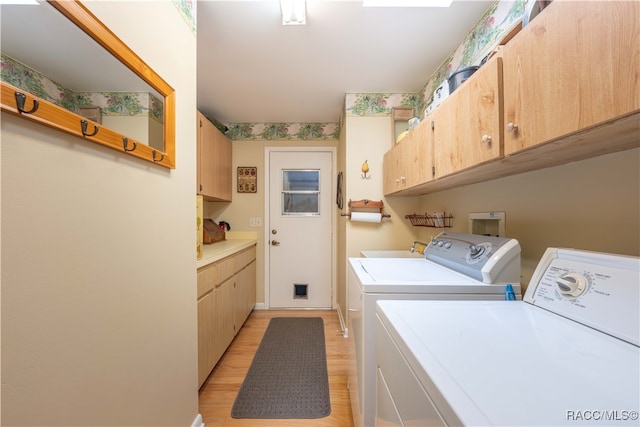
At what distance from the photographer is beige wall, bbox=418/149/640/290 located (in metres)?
0.78

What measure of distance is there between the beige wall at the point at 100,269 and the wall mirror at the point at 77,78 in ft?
0.13

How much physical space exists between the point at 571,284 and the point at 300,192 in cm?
267

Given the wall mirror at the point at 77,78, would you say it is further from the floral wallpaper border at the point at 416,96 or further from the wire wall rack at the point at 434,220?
the wire wall rack at the point at 434,220

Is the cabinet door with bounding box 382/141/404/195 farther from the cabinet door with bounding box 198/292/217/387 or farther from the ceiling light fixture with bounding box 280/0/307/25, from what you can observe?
Answer: the cabinet door with bounding box 198/292/217/387

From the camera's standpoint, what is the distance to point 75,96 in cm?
66

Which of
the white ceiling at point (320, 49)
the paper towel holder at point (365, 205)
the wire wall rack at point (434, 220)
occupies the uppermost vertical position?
the white ceiling at point (320, 49)

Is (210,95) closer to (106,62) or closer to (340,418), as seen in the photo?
(106,62)

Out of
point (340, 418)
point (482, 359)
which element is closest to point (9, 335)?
point (482, 359)

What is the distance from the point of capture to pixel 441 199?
197cm

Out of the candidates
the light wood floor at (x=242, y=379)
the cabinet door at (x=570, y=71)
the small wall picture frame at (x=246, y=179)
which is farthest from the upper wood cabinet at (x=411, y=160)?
the small wall picture frame at (x=246, y=179)

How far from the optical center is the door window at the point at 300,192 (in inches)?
124

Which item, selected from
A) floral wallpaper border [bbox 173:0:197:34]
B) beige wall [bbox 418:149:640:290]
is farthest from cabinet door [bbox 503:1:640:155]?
floral wallpaper border [bbox 173:0:197:34]

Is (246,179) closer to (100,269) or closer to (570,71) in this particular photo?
(100,269)

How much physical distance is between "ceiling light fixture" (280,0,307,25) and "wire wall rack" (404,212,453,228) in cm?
162
